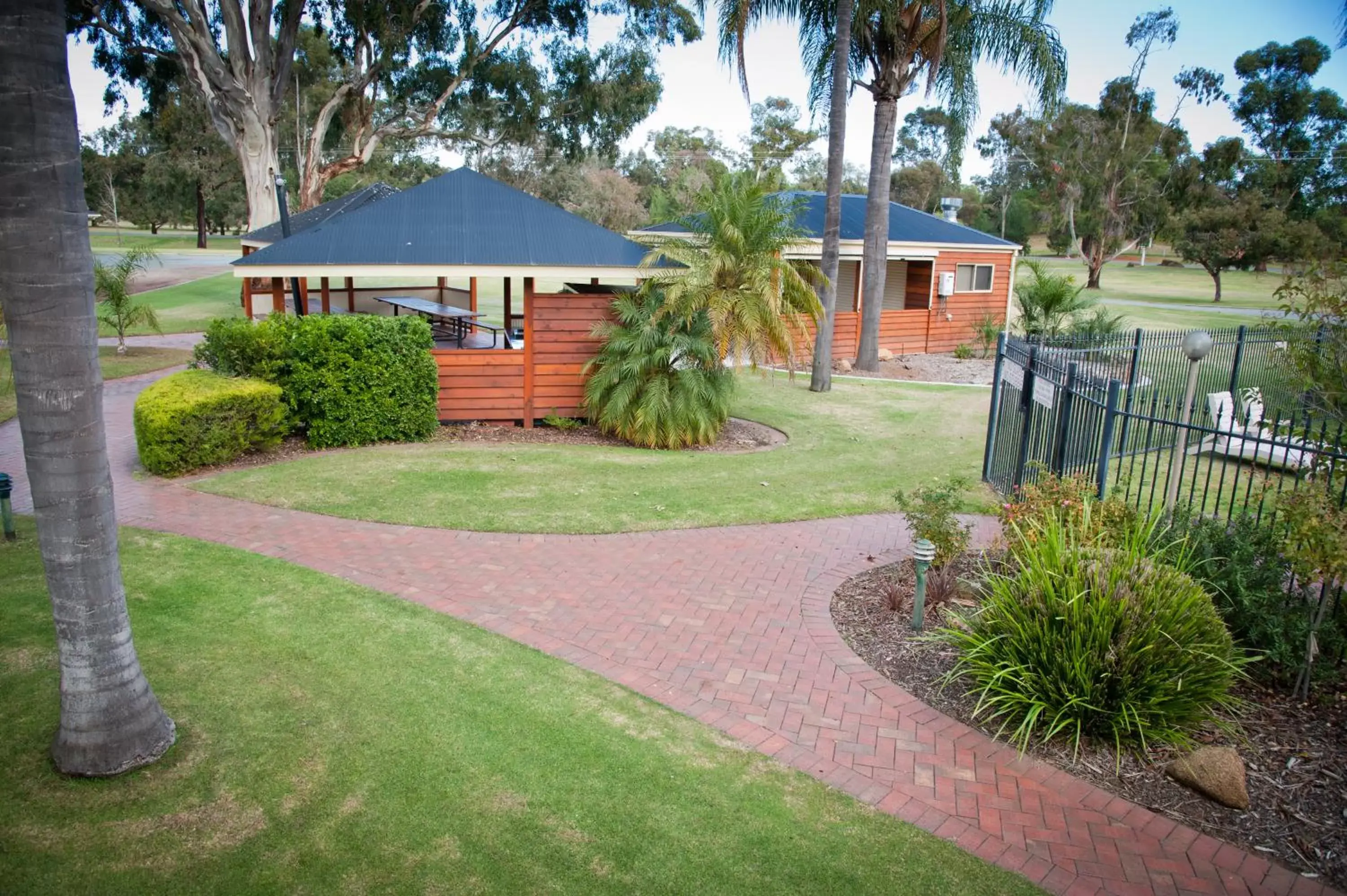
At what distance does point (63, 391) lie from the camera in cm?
378

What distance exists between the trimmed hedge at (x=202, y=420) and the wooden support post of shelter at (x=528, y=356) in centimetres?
332

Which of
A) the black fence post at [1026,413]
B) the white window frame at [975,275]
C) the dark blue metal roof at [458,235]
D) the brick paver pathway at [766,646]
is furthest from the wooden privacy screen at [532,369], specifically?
the white window frame at [975,275]

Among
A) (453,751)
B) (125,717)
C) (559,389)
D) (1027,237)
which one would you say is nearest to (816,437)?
(559,389)

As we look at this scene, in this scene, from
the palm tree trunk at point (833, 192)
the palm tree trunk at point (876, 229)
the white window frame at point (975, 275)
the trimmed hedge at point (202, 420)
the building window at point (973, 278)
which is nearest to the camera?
the trimmed hedge at point (202, 420)

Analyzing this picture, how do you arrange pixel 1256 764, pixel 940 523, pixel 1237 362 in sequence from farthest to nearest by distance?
pixel 1237 362 → pixel 940 523 → pixel 1256 764

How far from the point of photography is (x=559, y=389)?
1291 centimetres

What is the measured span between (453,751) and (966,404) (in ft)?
44.9

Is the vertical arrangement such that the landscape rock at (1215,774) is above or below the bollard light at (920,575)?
below

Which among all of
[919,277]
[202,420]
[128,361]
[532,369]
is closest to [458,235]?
[532,369]

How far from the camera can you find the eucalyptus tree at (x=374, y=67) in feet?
80.4

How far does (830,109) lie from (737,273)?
23.4 feet

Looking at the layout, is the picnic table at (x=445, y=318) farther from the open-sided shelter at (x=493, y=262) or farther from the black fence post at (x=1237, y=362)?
the black fence post at (x=1237, y=362)

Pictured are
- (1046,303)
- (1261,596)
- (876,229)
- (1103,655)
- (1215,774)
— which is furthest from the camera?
(1046,303)

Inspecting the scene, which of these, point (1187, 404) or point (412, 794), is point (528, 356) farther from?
point (412, 794)
